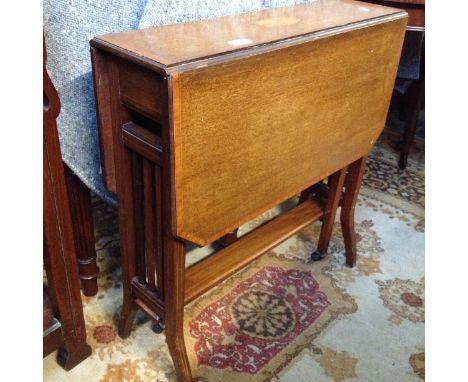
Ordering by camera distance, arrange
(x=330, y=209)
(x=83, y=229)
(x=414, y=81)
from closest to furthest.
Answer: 1. (x=83, y=229)
2. (x=330, y=209)
3. (x=414, y=81)

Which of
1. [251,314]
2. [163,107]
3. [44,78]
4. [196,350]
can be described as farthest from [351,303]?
[44,78]

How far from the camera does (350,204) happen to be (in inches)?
62.2

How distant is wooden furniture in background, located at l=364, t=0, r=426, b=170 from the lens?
1701mm

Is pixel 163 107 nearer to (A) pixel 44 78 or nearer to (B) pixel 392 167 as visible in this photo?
(A) pixel 44 78

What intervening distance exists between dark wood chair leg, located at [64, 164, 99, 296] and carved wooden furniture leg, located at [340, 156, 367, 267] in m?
0.79

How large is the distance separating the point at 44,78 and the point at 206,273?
65 centimetres

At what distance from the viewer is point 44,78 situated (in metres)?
0.86

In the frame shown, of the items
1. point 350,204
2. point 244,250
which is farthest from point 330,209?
point 244,250

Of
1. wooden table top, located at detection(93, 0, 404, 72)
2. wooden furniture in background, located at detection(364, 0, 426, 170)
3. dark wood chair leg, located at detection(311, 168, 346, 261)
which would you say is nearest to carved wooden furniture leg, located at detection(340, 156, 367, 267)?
dark wood chair leg, located at detection(311, 168, 346, 261)

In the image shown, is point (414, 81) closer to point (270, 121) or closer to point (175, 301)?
point (270, 121)

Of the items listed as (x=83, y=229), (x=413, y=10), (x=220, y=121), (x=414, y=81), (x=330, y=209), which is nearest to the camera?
(x=220, y=121)

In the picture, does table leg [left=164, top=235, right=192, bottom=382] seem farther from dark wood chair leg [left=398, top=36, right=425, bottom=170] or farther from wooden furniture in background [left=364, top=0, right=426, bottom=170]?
dark wood chair leg [left=398, top=36, right=425, bottom=170]

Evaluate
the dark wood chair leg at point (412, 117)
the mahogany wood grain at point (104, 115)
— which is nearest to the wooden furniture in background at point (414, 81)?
the dark wood chair leg at point (412, 117)

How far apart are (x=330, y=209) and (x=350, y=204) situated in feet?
0.22
